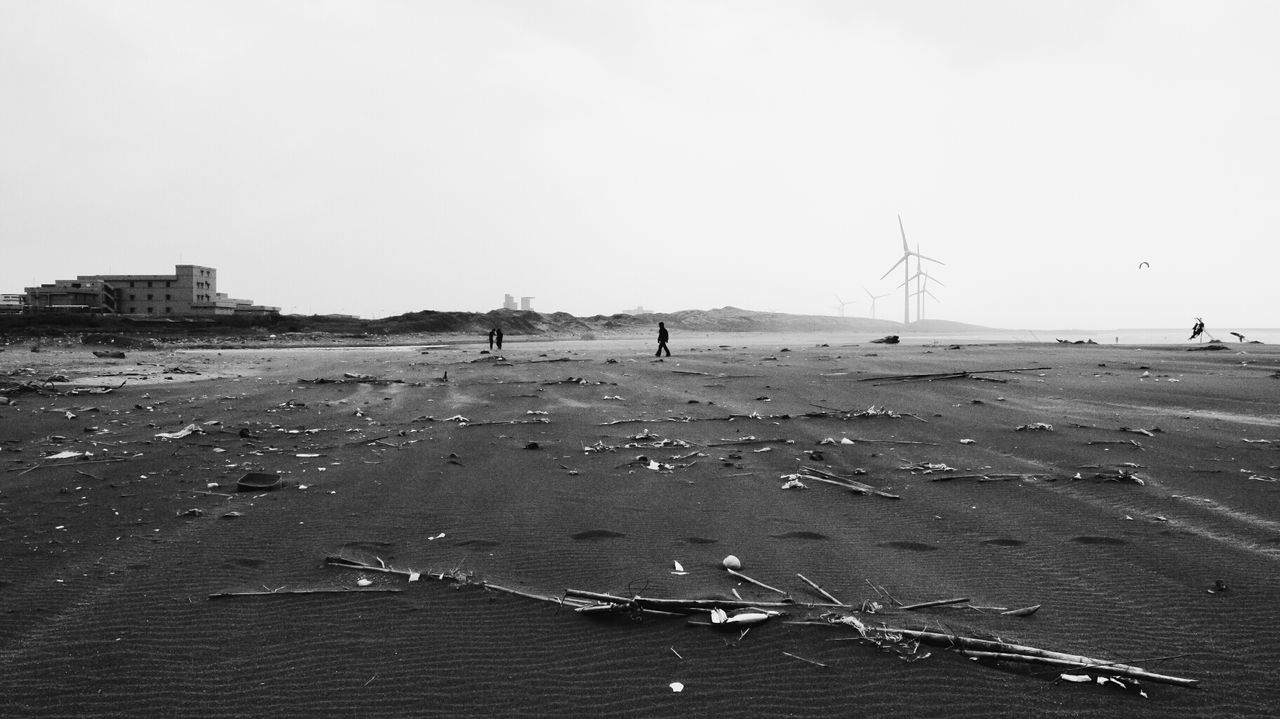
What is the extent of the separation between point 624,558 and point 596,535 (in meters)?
0.59

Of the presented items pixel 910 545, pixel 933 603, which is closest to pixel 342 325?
pixel 910 545

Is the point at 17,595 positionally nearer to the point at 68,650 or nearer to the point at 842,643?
the point at 68,650

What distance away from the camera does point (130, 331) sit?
4897 cm

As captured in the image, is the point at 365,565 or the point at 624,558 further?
the point at 624,558

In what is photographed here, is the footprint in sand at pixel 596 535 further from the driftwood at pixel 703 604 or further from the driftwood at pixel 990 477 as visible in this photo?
the driftwood at pixel 990 477

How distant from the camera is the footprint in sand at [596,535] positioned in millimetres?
5445

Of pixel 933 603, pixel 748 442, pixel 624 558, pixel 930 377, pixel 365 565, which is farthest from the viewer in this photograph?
pixel 930 377

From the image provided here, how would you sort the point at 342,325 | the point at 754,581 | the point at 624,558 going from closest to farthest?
1. the point at 754,581
2. the point at 624,558
3. the point at 342,325

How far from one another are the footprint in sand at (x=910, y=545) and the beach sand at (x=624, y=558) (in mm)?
116

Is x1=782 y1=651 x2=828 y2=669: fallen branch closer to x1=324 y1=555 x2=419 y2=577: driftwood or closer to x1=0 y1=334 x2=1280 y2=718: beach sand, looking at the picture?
x1=0 y1=334 x2=1280 y2=718: beach sand

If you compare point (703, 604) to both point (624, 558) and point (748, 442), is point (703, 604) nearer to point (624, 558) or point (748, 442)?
point (624, 558)

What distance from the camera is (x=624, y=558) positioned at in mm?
4980

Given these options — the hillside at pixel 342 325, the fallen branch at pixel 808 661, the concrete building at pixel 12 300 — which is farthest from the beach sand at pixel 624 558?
the concrete building at pixel 12 300

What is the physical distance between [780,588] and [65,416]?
1309 centimetres
